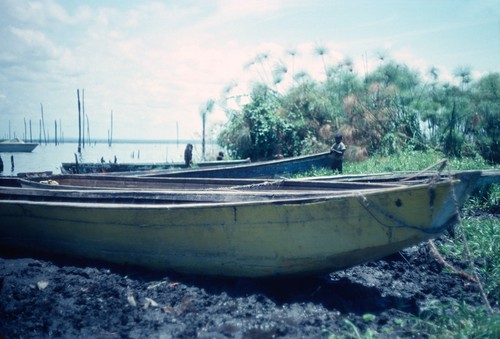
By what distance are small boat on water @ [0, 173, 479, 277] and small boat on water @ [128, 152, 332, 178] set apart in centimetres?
323

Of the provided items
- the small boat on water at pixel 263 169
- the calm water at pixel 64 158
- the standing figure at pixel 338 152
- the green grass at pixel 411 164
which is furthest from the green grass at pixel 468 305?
the calm water at pixel 64 158

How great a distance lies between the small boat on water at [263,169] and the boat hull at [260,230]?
343 centimetres

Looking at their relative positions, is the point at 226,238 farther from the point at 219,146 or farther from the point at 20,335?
the point at 219,146

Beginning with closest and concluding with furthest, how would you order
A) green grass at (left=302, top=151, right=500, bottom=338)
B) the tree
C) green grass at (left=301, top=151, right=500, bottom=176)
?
green grass at (left=302, top=151, right=500, bottom=338) → green grass at (left=301, top=151, right=500, bottom=176) → the tree

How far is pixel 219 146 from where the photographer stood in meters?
15.6

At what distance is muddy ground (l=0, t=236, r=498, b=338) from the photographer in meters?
3.12

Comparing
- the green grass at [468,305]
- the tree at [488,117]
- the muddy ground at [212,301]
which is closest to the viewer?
the green grass at [468,305]

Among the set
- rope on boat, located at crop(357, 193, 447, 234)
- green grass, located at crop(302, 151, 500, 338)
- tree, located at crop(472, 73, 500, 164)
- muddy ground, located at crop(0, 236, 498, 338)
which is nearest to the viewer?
green grass, located at crop(302, 151, 500, 338)

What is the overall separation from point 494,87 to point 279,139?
23.1ft

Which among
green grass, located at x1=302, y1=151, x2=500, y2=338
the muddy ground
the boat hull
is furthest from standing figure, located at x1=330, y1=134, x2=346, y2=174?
the boat hull

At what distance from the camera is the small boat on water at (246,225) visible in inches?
130

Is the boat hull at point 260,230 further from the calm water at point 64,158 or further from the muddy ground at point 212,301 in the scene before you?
the calm water at point 64,158

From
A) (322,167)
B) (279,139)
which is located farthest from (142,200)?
(279,139)

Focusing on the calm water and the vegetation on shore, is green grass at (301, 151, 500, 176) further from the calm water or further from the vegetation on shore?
the calm water
